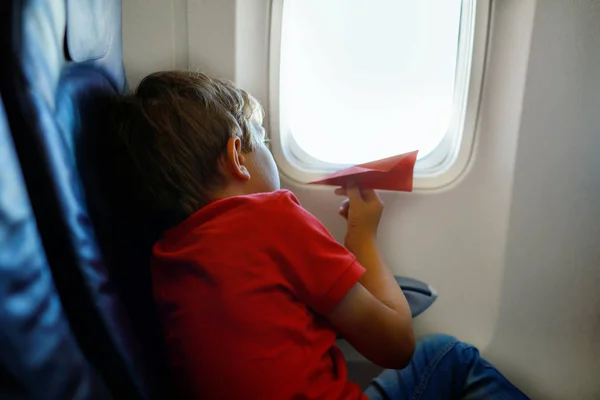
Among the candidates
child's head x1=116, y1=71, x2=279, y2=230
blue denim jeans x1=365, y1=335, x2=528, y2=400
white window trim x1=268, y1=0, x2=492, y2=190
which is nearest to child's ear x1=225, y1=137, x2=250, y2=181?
child's head x1=116, y1=71, x2=279, y2=230

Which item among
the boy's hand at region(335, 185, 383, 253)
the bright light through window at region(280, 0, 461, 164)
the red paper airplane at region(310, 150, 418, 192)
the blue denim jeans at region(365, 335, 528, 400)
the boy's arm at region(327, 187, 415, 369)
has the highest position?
the bright light through window at region(280, 0, 461, 164)

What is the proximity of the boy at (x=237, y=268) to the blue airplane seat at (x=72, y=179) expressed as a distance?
Result: 8 centimetres

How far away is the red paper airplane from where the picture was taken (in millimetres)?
904

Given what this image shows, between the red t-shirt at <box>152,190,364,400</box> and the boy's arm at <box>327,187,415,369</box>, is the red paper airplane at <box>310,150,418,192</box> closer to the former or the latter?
the boy's arm at <box>327,187,415,369</box>

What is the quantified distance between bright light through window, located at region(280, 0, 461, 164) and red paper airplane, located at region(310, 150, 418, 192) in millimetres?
309

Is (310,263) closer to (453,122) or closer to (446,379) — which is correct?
(446,379)

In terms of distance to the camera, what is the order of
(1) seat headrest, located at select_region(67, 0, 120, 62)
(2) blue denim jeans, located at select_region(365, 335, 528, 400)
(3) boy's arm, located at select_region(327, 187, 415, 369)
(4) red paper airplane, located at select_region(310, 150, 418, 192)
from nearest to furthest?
(1) seat headrest, located at select_region(67, 0, 120, 62) < (3) boy's arm, located at select_region(327, 187, 415, 369) < (4) red paper airplane, located at select_region(310, 150, 418, 192) < (2) blue denim jeans, located at select_region(365, 335, 528, 400)

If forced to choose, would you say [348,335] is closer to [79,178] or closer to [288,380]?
[288,380]

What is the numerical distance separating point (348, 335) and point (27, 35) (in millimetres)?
633

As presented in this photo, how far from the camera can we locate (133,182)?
0.78 meters

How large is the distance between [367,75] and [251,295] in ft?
2.61

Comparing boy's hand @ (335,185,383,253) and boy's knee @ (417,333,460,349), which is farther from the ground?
boy's hand @ (335,185,383,253)

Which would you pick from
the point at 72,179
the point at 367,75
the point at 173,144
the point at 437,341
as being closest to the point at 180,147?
the point at 173,144

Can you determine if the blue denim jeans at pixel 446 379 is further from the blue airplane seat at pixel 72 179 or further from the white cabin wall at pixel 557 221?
the blue airplane seat at pixel 72 179
